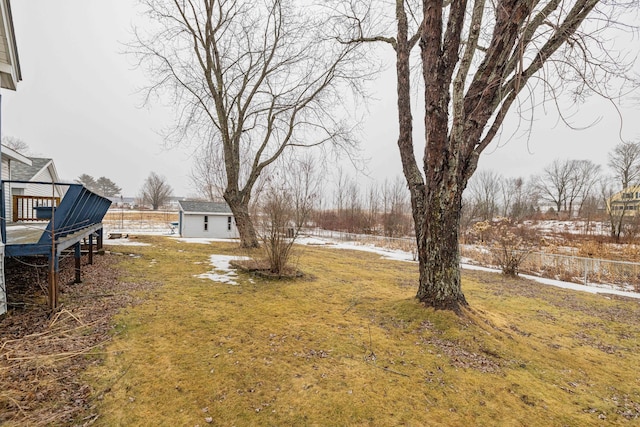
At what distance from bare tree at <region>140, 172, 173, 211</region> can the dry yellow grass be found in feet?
176

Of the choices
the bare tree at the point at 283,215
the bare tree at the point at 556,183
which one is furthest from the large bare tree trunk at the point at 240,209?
the bare tree at the point at 556,183

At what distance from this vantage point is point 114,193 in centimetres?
5897

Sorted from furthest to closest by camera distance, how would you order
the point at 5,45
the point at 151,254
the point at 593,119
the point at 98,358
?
the point at 151,254 < the point at 5,45 < the point at 98,358 < the point at 593,119

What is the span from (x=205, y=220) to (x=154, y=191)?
124 feet

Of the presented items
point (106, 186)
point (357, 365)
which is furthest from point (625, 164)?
point (106, 186)

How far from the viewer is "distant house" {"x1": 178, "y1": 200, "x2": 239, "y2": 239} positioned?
2025 cm

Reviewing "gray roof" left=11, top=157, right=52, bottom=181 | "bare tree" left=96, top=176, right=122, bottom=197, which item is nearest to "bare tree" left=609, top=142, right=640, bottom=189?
"gray roof" left=11, top=157, right=52, bottom=181

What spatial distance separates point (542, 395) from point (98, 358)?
14.0 ft

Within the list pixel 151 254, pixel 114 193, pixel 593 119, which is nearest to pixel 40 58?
pixel 151 254

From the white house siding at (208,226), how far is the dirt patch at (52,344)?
1515 cm

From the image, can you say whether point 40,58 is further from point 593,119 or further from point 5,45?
point 593,119

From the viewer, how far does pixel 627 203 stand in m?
19.4

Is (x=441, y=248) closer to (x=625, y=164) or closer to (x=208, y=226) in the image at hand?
(x=208, y=226)

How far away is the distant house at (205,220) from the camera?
2025cm
